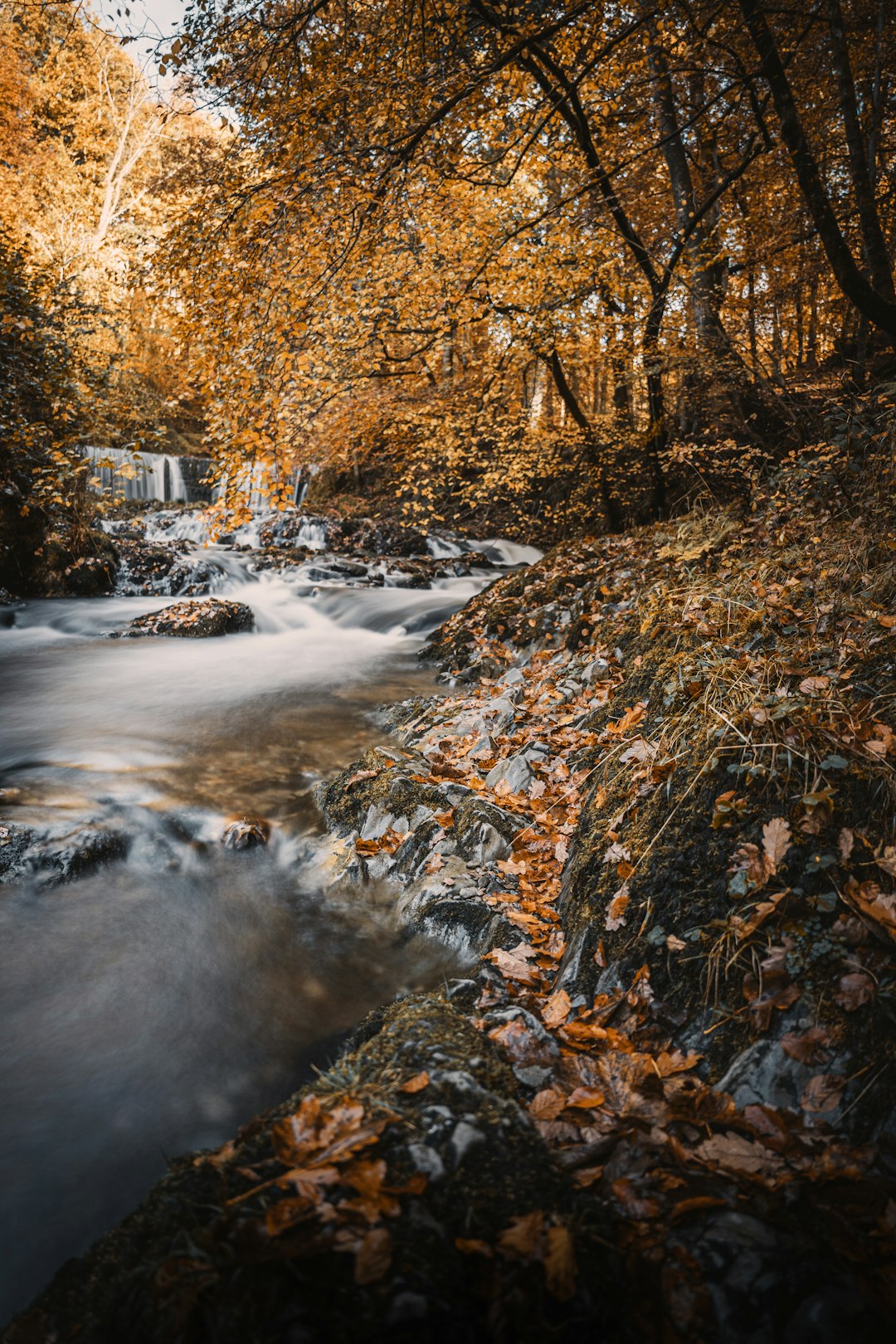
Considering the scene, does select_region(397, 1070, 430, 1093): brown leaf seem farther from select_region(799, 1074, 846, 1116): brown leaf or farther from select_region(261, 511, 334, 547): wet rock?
select_region(261, 511, 334, 547): wet rock

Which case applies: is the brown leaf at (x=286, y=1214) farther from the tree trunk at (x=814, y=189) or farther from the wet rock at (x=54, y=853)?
the tree trunk at (x=814, y=189)

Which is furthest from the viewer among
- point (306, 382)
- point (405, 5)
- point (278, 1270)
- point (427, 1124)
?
point (306, 382)

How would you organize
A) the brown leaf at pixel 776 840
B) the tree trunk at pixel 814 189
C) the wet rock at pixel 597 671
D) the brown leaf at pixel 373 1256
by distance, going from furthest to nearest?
the tree trunk at pixel 814 189 → the wet rock at pixel 597 671 → the brown leaf at pixel 776 840 → the brown leaf at pixel 373 1256

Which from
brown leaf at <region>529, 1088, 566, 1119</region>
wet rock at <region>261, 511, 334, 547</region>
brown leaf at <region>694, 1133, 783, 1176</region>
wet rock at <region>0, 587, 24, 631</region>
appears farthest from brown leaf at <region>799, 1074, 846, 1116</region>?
wet rock at <region>261, 511, 334, 547</region>

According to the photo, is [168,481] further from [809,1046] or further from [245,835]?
[809,1046]

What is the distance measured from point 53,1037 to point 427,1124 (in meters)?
2.46

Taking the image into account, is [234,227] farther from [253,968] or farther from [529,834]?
[253,968]

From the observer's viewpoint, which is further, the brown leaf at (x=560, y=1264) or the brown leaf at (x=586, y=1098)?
the brown leaf at (x=586, y=1098)

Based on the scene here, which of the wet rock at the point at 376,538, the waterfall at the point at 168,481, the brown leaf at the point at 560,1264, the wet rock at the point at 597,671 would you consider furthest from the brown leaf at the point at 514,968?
the waterfall at the point at 168,481

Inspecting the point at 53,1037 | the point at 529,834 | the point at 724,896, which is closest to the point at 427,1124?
the point at 724,896

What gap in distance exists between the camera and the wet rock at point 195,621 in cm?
1112

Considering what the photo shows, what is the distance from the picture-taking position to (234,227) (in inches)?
174

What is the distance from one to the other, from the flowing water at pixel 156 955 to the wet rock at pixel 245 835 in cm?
8

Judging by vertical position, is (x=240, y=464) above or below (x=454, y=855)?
above
